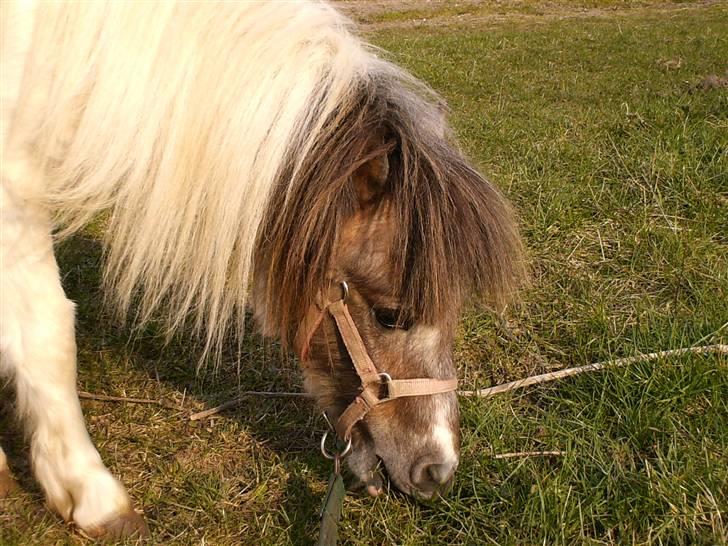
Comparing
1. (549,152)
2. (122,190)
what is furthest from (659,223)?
(122,190)

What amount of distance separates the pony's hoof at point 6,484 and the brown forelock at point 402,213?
1.13m

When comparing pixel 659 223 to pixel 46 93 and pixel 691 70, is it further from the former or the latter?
pixel 691 70

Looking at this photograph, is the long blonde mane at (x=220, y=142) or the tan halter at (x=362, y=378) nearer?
the long blonde mane at (x=220, y=142)

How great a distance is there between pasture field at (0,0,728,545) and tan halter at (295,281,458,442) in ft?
1.22

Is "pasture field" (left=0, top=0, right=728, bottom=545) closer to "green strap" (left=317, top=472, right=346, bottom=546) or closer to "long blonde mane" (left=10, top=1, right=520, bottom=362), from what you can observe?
"green strap" (left=317, top=472, right=346, bottom=546)

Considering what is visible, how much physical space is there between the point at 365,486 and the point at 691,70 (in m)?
7.14

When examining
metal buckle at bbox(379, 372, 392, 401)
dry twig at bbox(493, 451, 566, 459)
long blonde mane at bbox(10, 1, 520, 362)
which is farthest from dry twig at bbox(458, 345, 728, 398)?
long blonde mane at bbox(10, 1, 520, 362)

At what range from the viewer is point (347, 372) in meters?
2.03

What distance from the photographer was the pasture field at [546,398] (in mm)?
2014

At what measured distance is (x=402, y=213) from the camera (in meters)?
1.83

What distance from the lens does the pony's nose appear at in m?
1.95

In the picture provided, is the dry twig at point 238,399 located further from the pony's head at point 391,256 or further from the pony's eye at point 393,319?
the pony's eye at point 393,319

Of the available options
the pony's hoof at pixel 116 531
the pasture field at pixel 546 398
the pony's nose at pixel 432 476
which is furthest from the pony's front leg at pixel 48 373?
the pony's nose at pixel 432 476

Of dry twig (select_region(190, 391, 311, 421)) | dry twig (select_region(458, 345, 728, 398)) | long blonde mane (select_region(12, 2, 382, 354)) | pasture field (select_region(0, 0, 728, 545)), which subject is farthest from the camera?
dry twig (select_region(190, 391, 311, 421))
